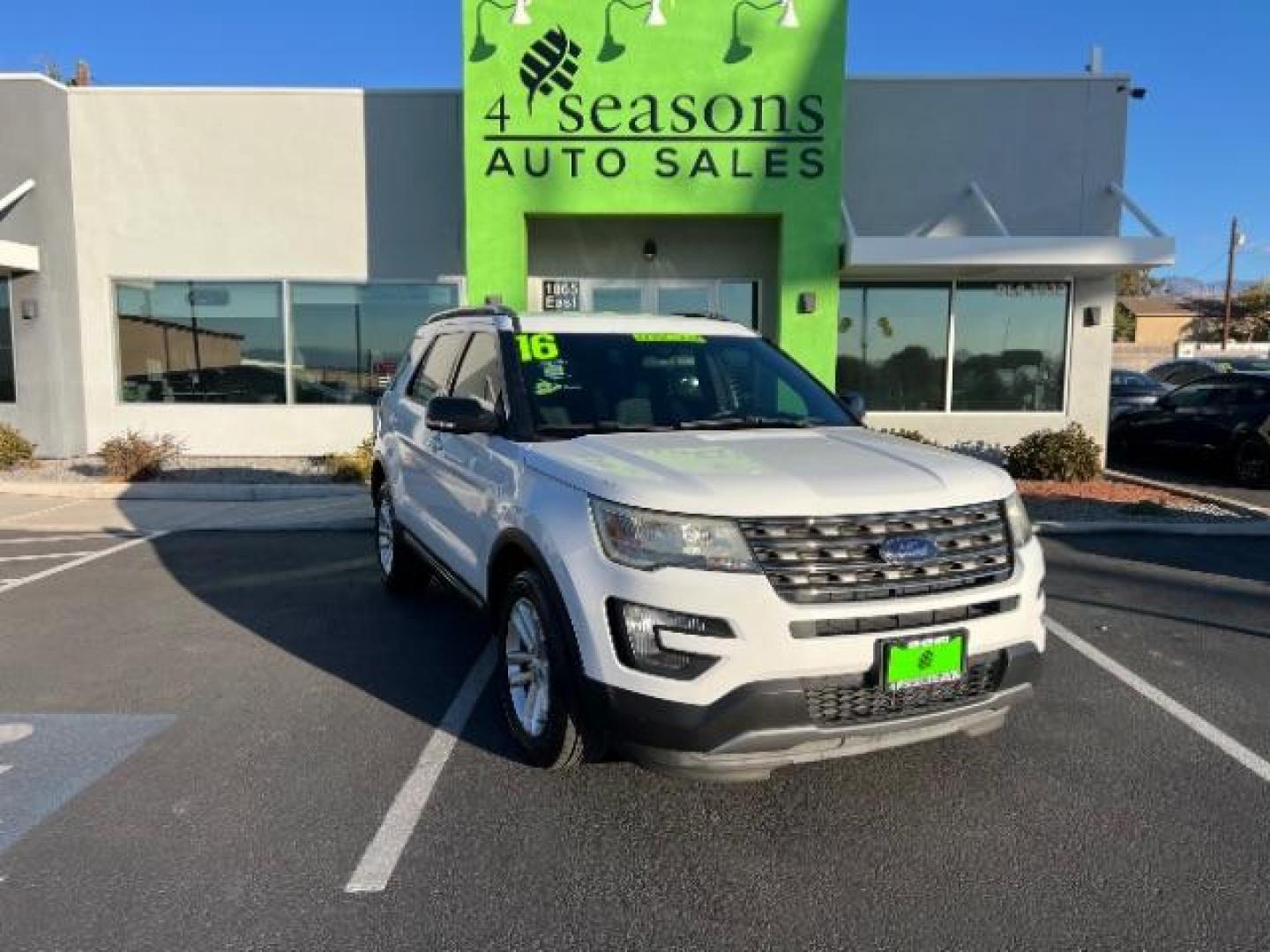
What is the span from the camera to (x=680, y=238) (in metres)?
13.0

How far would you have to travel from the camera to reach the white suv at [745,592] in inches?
119

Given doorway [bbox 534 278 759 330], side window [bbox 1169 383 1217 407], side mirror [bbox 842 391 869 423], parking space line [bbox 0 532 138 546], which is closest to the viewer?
side mirror [bbox 842 391 869 423]

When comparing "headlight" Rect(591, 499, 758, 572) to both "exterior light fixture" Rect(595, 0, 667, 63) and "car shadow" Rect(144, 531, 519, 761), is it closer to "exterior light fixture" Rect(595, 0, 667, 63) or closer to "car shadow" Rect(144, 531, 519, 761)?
"car shadow" Rect(144, 531, 519, 761)

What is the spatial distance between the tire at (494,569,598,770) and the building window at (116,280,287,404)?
10656 mm

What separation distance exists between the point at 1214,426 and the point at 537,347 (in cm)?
1176

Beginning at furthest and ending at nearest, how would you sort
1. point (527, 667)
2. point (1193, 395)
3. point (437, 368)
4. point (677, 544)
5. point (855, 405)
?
point (1193, 395) → point (437, 368) → point (855, 405) → point (527, 667) → point (677, 544)

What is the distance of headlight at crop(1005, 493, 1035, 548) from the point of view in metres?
3.46

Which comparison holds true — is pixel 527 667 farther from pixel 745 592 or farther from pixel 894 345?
pixel 894 345

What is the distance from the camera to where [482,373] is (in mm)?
4684

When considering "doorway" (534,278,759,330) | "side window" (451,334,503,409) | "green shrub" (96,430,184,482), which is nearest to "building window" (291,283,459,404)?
"doorway" (534,278,759,330)

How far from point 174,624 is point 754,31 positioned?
9273 mm

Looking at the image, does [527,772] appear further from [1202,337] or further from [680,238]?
[1202,337]

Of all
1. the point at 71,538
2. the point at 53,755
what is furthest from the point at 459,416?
the point at 71,538

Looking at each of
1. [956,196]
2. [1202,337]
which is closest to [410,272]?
[956,196]
